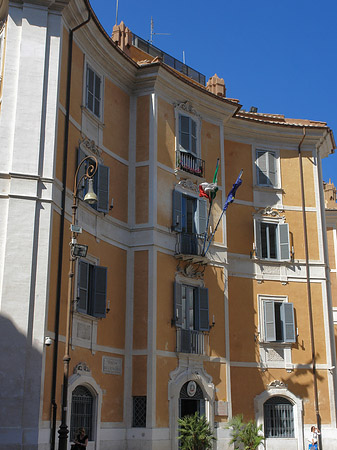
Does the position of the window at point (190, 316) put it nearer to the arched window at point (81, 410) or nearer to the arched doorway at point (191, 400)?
the arched doorway at point (191, 400)

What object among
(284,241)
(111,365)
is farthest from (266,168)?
(111,365)

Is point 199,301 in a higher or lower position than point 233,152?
lower

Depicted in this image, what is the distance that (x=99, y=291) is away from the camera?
2197cm

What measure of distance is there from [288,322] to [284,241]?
3.58 metres

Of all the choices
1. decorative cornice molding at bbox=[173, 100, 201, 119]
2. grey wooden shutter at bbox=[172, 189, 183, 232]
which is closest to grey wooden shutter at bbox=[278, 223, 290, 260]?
grey wooden shutter at bbox=[172, 189, 183, 232]

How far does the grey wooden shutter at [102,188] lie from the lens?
23022 millimetres

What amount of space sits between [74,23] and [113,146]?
4629 mm

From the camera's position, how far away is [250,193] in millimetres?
29766

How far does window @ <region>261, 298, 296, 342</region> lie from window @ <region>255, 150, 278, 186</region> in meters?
5.42

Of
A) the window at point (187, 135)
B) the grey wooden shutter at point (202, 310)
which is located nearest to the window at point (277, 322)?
the grey wooden shutter at point (202, 310)

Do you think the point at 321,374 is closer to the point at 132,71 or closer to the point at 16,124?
the point at 132,71

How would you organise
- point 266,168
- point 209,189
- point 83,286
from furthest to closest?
point 266,168 → point 209,189 → point 83,286

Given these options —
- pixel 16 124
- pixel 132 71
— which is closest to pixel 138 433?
pixel 16 124

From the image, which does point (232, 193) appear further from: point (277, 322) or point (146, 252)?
point (277, 322)
